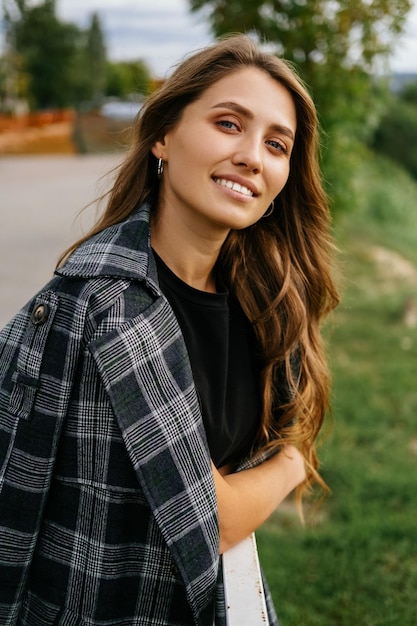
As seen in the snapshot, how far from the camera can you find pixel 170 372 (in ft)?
4.88

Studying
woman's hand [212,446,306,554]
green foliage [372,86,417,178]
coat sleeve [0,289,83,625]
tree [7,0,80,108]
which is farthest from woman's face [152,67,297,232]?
tree [7,0,80,108]

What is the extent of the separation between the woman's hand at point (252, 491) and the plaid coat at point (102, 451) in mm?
90

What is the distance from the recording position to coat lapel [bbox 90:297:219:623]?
1.42 m

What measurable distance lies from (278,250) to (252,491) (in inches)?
25.6

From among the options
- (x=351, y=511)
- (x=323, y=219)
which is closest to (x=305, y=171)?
(x=323, y=219)

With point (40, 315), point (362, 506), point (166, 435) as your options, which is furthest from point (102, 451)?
point (362, 506)

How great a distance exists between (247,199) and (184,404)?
0.48 m

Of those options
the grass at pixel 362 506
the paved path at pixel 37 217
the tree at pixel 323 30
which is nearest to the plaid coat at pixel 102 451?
the paved path at pixel 37 217

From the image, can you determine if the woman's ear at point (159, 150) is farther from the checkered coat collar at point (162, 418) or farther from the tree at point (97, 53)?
the tree at point (97, 53)

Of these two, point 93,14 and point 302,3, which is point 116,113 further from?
point 93,14

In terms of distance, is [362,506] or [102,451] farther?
[362,506]

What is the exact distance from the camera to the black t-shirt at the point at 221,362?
1.76m

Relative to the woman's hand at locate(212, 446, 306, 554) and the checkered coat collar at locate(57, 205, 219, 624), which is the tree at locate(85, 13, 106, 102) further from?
the checkered coat collar at locate(57, 205, 219, 624)

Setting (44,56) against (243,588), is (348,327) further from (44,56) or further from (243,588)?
(44,56)
